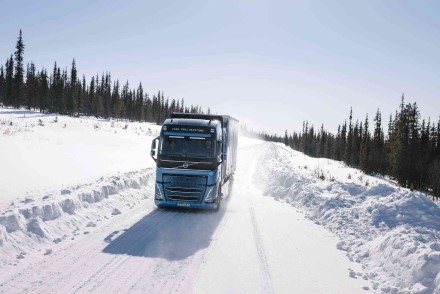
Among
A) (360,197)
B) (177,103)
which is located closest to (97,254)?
(360,197)

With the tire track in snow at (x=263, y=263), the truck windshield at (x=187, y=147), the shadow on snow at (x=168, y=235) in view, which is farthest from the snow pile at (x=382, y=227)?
the truck windshield at (x=187, y=147)

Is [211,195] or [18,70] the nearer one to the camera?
[211,195]

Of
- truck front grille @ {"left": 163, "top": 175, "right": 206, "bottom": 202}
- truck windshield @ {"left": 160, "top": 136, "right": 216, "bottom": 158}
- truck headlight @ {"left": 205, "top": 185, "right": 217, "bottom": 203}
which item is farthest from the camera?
truck windshield @ {"left": 160, "top": 136, "right": 216, "bottom": 158}

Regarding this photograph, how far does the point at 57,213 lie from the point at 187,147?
16.1 ft

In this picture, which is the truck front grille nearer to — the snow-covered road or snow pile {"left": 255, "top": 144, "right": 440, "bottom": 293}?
the snow-covered road

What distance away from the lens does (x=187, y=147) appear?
12.8m

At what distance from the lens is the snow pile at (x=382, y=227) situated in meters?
6.58

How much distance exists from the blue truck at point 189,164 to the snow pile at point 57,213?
177 cm

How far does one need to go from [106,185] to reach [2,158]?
642cm

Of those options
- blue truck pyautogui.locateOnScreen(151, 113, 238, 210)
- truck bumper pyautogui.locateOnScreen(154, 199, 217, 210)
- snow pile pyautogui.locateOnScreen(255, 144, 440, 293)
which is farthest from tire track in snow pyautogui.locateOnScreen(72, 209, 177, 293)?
snow pile pyautogui.locateOnScreen(255, 144, 440, 293)

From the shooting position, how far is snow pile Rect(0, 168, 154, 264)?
763 centimetres

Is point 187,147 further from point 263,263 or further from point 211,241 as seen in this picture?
point 263,263

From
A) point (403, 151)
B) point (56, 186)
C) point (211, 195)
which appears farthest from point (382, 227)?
point (403, 151)

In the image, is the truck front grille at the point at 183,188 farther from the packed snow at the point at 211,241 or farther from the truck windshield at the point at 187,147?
the truck windshield at the point at 187,147
